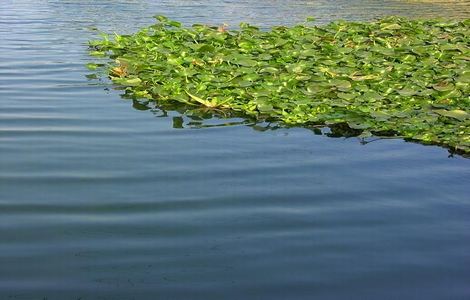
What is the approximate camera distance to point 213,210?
14.9 feet

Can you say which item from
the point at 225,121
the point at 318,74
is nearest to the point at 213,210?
the point at 225,121

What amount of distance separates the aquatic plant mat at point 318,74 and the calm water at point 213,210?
37cm

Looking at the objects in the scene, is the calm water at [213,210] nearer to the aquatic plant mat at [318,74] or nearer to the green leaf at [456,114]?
the aquatic plant mat at [318,74]

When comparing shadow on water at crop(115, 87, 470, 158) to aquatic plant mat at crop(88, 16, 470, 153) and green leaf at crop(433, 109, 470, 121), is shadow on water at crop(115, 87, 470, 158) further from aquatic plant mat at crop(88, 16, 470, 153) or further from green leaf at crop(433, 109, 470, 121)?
green leaf at crop(433, 109, 470, 121)

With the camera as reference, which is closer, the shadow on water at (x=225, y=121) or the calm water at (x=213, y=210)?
the calm water at (x=213, y=210)

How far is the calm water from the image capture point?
3.65 m

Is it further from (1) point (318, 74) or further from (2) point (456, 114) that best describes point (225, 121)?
(2) point (456, 114)

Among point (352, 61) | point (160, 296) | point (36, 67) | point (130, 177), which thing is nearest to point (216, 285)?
point (160, 296)

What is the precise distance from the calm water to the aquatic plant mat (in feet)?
1.21

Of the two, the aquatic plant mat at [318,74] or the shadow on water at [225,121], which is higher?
the aquatic plant mat at [318,74]

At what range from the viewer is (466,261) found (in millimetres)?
3973

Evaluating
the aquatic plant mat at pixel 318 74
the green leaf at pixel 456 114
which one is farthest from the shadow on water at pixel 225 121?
the green leaf at pixel 456 114

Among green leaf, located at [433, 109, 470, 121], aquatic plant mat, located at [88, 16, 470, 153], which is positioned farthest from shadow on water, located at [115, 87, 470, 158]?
green leaf, located at [433, 109, 470, 121]

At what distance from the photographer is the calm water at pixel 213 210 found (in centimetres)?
365
